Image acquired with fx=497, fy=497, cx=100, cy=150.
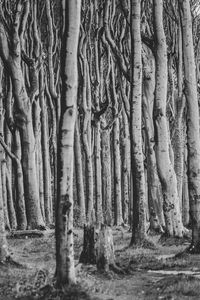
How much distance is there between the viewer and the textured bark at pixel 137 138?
11.3 meters

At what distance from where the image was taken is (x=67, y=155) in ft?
21.3

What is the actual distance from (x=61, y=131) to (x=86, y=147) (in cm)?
1287

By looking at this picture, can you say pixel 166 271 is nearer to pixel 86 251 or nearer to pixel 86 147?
pixel 86 251

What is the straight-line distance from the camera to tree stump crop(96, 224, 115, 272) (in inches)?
310

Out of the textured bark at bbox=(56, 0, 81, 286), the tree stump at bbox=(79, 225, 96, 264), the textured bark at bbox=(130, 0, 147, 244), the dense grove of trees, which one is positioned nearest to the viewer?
the textured bark at bbox=(56, 0, 81, 286)

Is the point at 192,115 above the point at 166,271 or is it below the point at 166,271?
above

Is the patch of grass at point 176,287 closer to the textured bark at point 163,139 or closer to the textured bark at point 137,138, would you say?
the textured bark at point 137,138

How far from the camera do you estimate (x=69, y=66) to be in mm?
A: 6633

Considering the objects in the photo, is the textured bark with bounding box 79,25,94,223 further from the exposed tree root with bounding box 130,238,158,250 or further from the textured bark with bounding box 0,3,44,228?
the exposed tree root with bounding box 130,238,158,250

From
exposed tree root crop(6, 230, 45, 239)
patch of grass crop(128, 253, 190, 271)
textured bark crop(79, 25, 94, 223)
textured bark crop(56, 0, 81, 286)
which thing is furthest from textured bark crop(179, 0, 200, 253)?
textured bark crop(79, 25, 94, 223)

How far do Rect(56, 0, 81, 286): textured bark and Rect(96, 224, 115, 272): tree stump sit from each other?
1.52 metres

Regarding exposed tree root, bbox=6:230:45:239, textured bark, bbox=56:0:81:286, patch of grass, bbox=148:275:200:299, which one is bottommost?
patch of grass, bbox=148:275:200:299

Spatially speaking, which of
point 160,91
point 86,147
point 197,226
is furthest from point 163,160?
point 86,147

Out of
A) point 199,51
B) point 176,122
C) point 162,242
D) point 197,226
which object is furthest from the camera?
point 199,51
